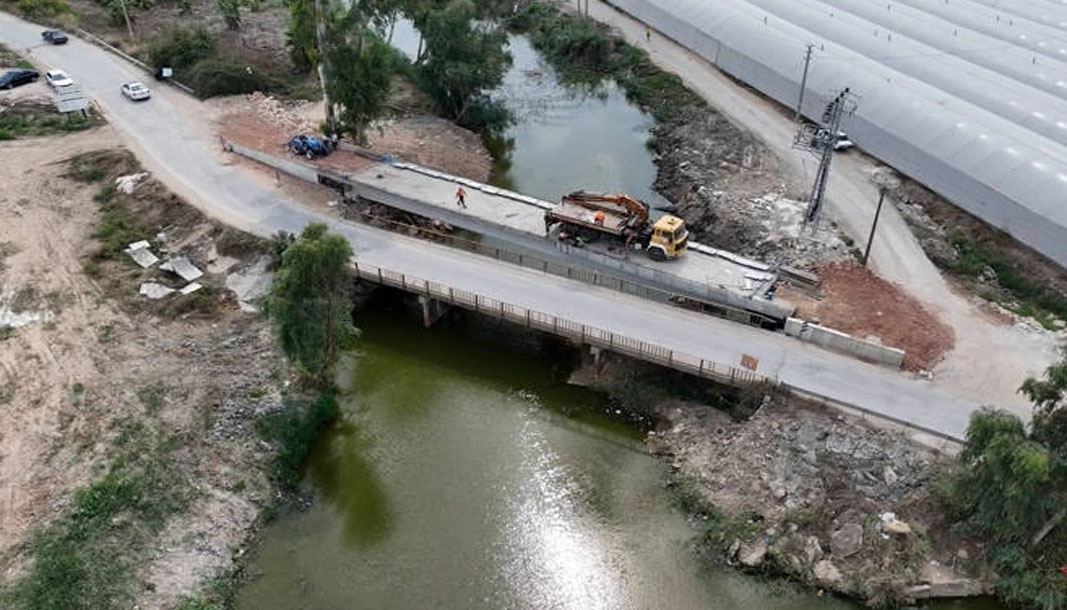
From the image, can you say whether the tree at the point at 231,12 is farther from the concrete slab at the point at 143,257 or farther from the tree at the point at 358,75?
the concrete slab at the point at 143,257

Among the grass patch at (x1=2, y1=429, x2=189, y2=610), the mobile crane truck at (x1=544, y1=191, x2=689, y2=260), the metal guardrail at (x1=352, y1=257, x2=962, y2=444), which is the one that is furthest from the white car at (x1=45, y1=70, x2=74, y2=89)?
Result: the mobile crane truck at (x1=544, y1=191, x2=689, y2=260)

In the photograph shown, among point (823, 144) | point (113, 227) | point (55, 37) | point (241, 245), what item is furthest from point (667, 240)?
point (55, 37)

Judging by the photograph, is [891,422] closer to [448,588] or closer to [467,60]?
[448,588]

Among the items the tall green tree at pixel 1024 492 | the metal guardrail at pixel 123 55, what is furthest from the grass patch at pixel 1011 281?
the metal guardrail at pixel 123 55

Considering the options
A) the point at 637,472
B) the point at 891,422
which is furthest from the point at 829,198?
the point at 637,472

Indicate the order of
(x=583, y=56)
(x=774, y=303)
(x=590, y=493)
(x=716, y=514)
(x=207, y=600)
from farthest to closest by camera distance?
(x=583, y=56) → (x=774, y=303) → (x=590, y=493) → (x=716, y=514) → (x=207, y=600)
